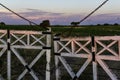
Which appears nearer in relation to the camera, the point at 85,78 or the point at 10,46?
the point at 10,46

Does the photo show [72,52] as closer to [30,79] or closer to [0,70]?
[30,79]

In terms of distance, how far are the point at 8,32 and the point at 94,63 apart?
476 centimetres

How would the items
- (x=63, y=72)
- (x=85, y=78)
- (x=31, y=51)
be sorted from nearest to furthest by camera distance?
(x=85, y=78), (x=63, y=72), (x=31, y=51)

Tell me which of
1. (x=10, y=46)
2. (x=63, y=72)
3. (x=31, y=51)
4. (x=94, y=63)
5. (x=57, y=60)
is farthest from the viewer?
(x=31, y=51)

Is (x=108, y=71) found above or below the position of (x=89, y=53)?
below

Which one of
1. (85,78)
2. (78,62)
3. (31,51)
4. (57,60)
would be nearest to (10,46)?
(57,60)

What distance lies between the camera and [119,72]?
20250 millimetres

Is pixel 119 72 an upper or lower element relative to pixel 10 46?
lower

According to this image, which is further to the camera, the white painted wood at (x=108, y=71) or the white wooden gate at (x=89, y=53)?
the white painted wood at (x=108, y=71)

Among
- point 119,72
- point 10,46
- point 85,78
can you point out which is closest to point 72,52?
point 10,46

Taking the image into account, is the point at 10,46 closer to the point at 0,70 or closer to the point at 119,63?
the point at 0,70

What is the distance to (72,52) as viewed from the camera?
47.6 feet

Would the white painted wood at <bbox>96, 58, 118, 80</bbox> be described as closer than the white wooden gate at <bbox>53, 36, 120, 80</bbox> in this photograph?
No

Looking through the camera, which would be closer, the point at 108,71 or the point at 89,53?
the point at 108,71
